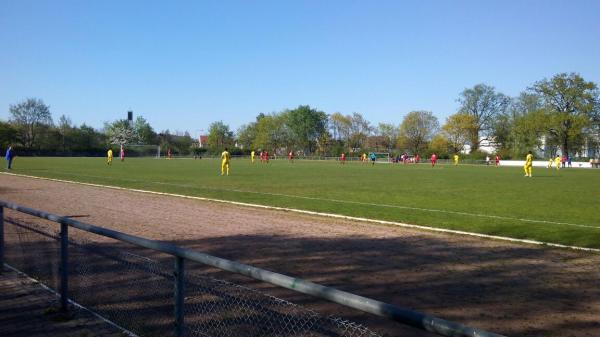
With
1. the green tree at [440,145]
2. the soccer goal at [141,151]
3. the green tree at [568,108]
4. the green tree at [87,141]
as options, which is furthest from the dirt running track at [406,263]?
the soccer goal at [141,151]

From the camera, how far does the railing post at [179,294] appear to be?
3910 millimetres

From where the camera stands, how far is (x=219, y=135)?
534 feet

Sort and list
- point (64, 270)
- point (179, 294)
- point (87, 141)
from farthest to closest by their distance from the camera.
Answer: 1. point (87, 141)
2. point (64, 270)
3. point (179, 294)

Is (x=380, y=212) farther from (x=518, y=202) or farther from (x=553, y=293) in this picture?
(x=553, y=293)

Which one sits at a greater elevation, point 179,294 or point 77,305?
point 179,294

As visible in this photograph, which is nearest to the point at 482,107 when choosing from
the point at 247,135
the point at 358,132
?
the point at 358,132

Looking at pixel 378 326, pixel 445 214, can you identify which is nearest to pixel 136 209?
pixel 445 214

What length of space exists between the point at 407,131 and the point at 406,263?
108 m

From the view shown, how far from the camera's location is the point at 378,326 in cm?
511

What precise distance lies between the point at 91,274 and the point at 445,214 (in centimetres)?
1020

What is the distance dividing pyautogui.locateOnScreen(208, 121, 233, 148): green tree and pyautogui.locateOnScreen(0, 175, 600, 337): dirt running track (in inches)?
5845

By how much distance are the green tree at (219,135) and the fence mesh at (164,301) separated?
154 m

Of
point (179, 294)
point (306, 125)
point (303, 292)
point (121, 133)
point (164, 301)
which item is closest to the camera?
point (303, 292)

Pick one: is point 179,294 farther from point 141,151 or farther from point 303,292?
point 141,151
